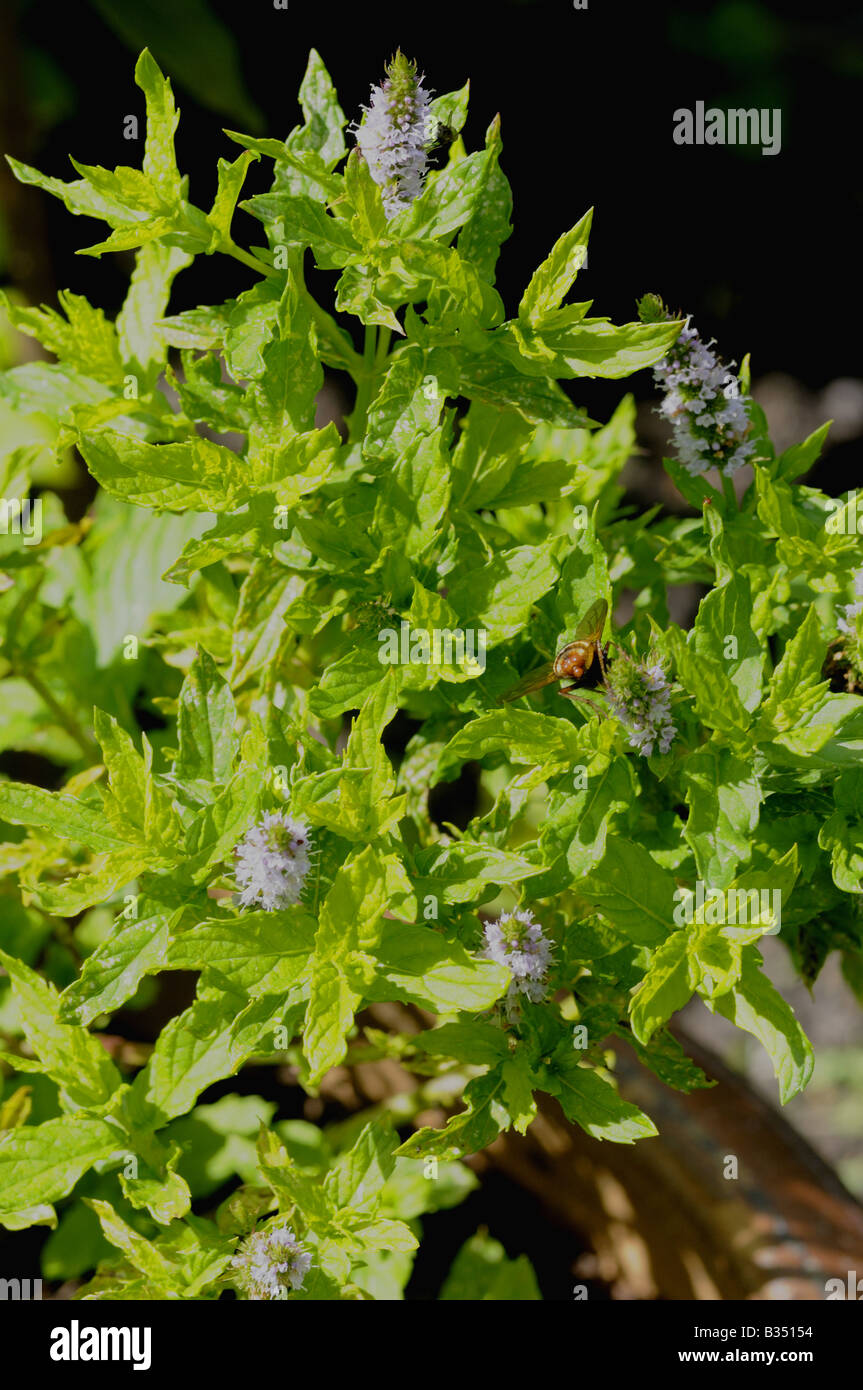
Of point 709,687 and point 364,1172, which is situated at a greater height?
point 709,687

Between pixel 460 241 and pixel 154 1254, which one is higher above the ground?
pixel 460 241

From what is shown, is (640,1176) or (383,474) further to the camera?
(640,1176)

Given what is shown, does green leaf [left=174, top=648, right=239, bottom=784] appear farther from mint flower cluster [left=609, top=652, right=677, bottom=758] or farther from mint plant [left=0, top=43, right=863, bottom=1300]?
mint flower cluster [left=609, top=652, right=677, bottom=758]

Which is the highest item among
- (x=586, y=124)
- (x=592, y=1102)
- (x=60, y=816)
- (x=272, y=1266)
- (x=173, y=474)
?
(x=586, y=124)

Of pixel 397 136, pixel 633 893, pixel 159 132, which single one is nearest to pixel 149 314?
pixel 159 132

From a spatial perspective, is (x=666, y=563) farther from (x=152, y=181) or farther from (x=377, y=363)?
(x=152, y=181)

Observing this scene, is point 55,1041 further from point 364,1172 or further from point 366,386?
point 366,386
